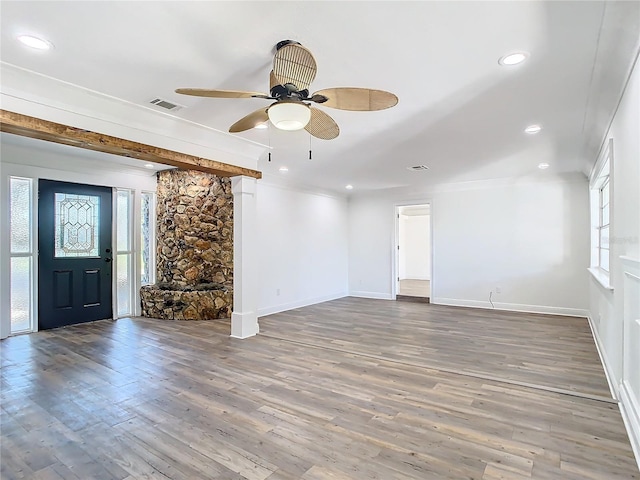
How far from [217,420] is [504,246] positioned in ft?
19.7

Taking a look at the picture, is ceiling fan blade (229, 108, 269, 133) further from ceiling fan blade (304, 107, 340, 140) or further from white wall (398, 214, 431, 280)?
white wall (398, 214, 431, 280)

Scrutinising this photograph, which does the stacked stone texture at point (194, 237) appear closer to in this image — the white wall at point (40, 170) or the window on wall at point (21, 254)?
the white wall at point (40, 170)

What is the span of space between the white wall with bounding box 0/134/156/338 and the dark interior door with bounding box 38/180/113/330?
131 millimetres

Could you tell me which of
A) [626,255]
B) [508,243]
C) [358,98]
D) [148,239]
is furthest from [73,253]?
[508,243]

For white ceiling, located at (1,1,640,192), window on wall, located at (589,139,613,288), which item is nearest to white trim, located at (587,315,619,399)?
window on wall, located at (589,139,613,288)

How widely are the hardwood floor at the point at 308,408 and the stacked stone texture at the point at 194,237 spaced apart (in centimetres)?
146

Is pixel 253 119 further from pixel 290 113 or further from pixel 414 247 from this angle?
pixel 414 247

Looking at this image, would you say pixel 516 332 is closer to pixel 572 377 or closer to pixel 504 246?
pixel 572 377

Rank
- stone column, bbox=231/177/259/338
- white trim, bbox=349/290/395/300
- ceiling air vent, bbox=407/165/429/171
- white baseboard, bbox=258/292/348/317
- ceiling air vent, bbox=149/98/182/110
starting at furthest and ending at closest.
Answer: white trim, bbox=349/290/395/300 → white baseboard, bbox=258/292/348/317 → ceiling air vent, bbox=407/165/429/171 → stone column, bbox=231/177/259/338 → ceiling air vent, bbox=149/98/182/110

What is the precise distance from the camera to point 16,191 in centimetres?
501

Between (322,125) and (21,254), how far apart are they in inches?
196

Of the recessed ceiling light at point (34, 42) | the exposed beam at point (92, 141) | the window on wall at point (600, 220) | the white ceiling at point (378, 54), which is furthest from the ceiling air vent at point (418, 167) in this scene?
the recessed ceiling light at point (34, 42)

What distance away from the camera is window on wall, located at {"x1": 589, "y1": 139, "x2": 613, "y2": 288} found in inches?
170

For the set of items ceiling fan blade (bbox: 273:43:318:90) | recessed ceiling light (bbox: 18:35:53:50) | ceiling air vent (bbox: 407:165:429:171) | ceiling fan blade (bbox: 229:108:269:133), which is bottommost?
ceiling fan blade (bbox: 229:108:269:133)
